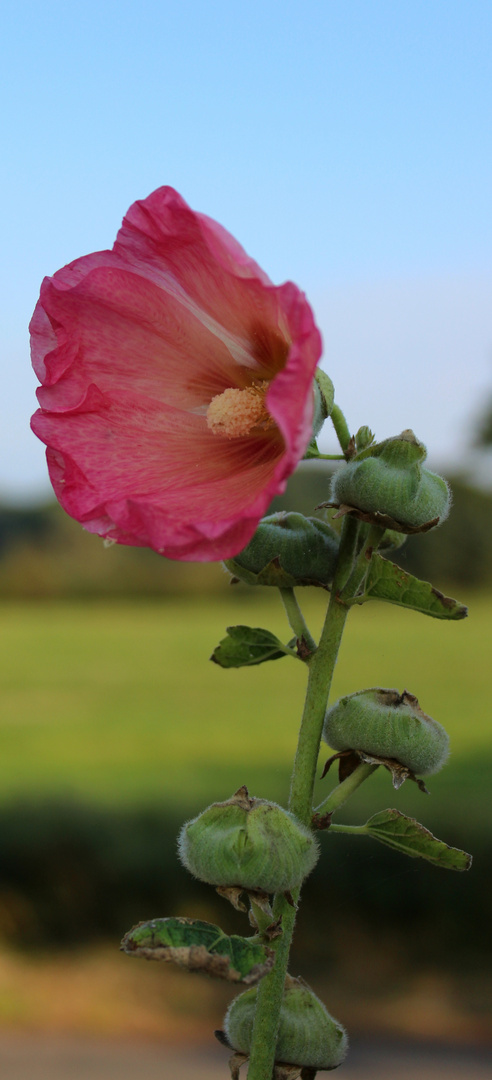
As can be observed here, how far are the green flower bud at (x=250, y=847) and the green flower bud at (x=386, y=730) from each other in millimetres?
59

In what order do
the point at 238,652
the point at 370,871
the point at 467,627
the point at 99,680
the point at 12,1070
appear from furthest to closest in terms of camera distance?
the point at 467,627
the point at 99,680
the point at 12,1070
the point at 370,871
the point at 238,652

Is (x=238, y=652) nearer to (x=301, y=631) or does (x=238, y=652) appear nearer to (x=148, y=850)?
(x=301, y=631)

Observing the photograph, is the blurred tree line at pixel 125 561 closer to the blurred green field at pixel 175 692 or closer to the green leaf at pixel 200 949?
the blurred green field at pixel 175 692

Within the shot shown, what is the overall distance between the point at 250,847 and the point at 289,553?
157mm

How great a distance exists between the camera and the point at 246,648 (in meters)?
0.65

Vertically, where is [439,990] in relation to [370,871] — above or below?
below

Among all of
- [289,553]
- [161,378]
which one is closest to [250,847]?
[289,553]

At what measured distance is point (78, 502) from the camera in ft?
1.76

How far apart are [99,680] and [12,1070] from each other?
3.06m

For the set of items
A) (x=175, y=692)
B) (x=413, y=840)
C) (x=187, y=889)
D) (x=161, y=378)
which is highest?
(x=175, y=692)

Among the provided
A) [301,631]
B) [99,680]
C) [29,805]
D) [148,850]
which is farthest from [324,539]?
[99,680]

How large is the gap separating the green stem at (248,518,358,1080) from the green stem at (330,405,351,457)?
0.07 metres

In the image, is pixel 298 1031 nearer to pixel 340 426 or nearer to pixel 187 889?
pixel 340 426

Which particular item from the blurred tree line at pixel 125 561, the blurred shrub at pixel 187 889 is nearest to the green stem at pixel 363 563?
the blurred shrub at pixel 187 889
